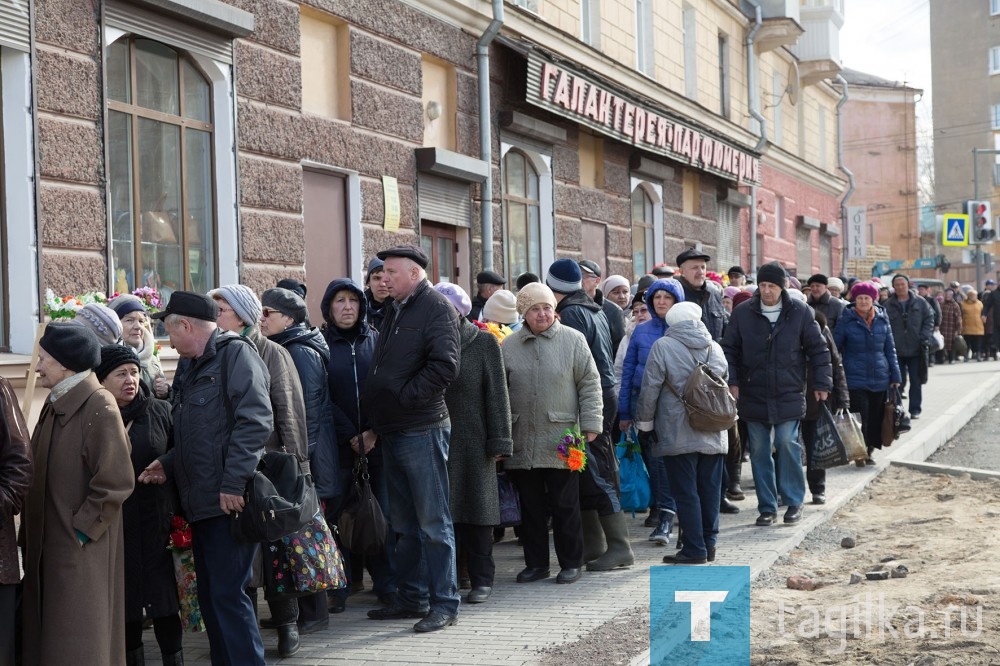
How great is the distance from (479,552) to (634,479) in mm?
1997

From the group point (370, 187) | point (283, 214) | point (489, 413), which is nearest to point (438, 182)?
point (370, 187)

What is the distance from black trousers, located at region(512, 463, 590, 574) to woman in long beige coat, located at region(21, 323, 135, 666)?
2882 millimetres

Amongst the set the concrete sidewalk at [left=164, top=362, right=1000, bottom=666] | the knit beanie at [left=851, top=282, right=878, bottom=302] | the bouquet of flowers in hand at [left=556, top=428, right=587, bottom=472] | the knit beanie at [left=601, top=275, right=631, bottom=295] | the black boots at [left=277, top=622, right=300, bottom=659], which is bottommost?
the concrete sidewalk at [left=164, top=362, right=1000, bottom=666]

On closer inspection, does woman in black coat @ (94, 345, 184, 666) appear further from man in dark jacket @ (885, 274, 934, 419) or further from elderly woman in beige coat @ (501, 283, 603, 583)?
man in dark jacket @ (885, 274, 934, 419)

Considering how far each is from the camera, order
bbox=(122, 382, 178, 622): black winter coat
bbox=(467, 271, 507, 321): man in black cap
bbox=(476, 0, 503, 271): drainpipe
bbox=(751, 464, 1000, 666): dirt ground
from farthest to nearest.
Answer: bbox=(476, 0, 503, 271): drainpipe → bbox=(467, 271, 507, 321): man in black cap → bbox=(751, 464, 1000, 666): dirt ground → bbox=(122, 382, 178, 622): black winter coat

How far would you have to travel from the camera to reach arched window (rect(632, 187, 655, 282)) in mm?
19328

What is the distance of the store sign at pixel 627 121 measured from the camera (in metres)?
14.9

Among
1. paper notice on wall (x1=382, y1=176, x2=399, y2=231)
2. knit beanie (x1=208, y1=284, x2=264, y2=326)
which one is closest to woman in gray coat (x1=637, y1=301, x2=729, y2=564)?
knit beanie (x1=208, y1=284, x2=264, y2=326)

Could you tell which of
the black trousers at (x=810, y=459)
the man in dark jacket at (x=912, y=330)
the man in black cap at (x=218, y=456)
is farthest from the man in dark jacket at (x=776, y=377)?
the man in dark jacket at (x=912, y=330)

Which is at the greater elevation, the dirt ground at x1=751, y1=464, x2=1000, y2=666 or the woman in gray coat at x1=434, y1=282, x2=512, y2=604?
the woman in gray coat at x1=434, y1=282, x2=512, y2=604

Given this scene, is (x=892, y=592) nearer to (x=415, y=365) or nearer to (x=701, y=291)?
(x=415, y=365)

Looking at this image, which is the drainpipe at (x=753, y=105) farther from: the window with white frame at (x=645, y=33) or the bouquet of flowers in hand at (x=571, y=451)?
the bouquet of flowers in hand at (x=571, y=451)

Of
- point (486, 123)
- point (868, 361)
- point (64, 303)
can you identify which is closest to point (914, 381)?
point (868, 361)

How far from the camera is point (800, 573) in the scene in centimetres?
762
